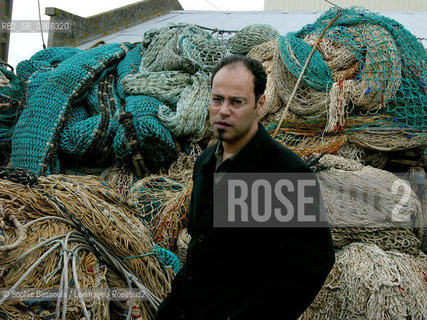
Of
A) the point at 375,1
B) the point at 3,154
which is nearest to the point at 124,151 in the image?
the point at 3,154

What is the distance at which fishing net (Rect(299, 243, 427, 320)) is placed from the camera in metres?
3.38

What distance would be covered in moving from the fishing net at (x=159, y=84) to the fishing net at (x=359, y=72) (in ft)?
3.15

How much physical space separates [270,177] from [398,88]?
9.74ft

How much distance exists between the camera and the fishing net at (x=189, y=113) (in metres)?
4.62

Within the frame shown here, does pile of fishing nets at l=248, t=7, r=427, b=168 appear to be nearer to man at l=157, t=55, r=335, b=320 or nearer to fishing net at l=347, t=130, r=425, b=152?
fishing net at l=347, t=130, r=425, b=152

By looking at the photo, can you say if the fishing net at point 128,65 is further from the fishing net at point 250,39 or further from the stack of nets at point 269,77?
the stack of nets at point 269,77

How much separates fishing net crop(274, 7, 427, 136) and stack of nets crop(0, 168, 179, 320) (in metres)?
1.95

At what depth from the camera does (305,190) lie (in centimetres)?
186

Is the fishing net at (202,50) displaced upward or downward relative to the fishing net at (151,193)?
upward

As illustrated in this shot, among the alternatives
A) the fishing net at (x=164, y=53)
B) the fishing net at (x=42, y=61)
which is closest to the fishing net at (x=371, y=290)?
the fishing net at (x=164, y=53)

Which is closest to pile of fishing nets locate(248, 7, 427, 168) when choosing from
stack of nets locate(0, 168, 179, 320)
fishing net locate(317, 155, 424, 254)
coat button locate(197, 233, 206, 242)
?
fishing net locate(317, 155, 424, 254)

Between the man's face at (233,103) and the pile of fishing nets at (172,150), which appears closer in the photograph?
the man's face at (233,103)

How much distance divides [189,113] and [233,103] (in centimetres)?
274

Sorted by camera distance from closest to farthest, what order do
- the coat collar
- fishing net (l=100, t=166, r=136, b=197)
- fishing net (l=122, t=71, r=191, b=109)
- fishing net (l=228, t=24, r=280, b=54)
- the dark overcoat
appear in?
1. the dark overcoat
2. the coat collar
3. fishing net (l=100, t=166, r=136, b=197)
4. fishing net (l=122, t=71, r=191, b=109)
5. fishing net (l=228, t=24, r=280, b=54)
